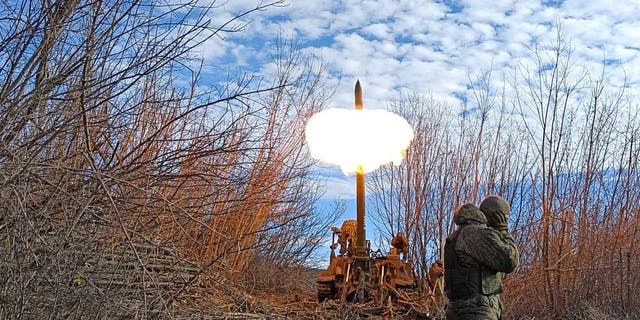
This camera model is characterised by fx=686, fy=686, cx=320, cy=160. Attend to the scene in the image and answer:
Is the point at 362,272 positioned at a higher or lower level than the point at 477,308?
higher

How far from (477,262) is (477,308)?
34 cm

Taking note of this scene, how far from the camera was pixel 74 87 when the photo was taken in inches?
192

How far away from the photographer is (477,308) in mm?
5133

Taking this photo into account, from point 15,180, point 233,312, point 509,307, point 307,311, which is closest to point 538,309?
point 509,307

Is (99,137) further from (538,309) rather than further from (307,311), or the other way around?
(538,309)

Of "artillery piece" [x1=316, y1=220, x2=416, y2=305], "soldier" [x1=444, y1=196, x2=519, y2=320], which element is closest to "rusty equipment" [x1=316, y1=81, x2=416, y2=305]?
"artillery piece" [x1=316, y1=220, x2=416, y2=305]

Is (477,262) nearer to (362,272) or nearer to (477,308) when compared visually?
(477,308)

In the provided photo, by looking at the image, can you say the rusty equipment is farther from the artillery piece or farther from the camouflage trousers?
the camouflage trousers

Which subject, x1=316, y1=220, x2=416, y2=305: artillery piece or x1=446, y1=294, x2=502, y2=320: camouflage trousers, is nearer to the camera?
x1=446, y1=294, x2=502, y2=320: camouflage trousers

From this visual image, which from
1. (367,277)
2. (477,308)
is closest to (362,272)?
(367,277)

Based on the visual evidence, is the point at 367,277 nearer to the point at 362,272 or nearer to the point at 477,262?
the point at 362,272

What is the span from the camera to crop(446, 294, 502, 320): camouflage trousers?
16.8ft

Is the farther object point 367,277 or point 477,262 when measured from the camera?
point 367,277

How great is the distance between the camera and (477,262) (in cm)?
517
